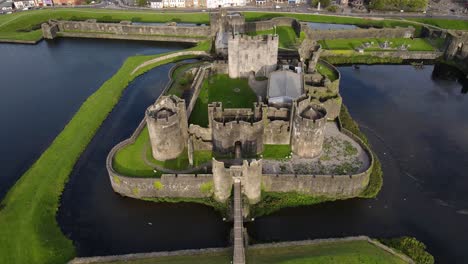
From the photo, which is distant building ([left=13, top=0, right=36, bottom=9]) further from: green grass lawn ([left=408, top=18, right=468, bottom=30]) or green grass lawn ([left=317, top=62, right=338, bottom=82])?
green grass lawn ([left=408, top=18, right=468, bottom=30])

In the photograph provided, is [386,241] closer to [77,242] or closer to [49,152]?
[77,242]

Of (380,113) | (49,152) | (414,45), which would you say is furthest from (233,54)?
(414,45)

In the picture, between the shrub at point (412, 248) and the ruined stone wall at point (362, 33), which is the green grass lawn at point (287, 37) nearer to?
the ruined stone wall at point (362, 33)

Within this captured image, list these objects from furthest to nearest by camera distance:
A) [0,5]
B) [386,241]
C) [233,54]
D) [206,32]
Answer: [0,5] → [206,32] → [233,54] → [386,241]

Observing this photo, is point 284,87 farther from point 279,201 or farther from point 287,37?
point 287,37

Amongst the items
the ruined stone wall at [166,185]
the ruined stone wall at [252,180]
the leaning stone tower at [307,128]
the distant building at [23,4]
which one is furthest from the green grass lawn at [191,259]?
the distant building at [23,4]

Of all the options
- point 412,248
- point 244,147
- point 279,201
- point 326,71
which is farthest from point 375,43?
Answer: point 412,248

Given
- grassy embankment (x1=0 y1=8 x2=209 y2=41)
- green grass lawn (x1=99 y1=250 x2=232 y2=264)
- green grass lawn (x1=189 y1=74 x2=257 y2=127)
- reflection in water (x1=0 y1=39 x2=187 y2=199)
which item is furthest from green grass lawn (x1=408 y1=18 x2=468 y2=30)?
green grass lawn (x1=99 y1=250 x2=232 y2=264)
